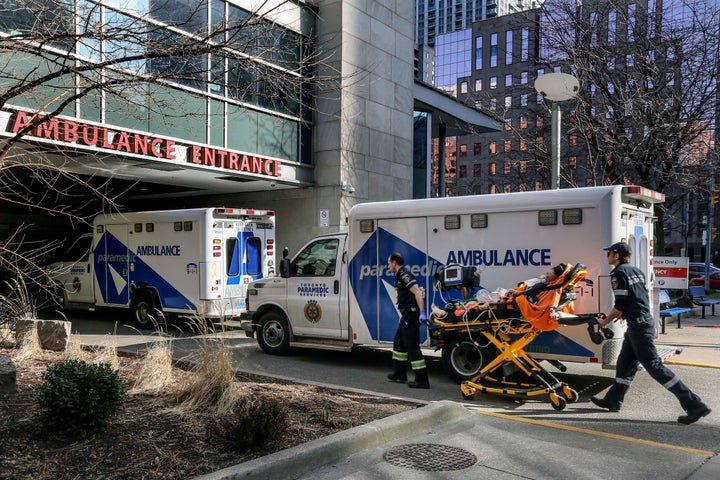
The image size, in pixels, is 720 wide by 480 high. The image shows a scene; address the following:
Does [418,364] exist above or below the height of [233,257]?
below

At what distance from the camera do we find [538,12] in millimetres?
16328

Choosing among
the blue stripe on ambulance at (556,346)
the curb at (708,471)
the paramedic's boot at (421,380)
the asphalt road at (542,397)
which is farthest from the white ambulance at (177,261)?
the curb at (708,471)

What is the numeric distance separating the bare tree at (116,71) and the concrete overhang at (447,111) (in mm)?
6961

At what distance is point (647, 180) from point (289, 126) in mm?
10483

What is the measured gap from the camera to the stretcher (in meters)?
6.80

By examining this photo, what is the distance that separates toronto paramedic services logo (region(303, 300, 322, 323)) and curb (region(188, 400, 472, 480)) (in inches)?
156

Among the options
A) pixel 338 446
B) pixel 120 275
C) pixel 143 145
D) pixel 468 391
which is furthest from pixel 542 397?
pixel 120 275

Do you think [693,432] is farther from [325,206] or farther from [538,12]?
[325,206]

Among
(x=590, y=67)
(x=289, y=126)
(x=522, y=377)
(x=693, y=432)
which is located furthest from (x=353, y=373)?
(x=289, y=126)

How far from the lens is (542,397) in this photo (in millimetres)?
7555

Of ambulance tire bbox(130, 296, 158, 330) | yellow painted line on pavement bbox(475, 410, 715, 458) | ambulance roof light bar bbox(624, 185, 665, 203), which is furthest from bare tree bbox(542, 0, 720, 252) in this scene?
ambulance tire bbox(130, 296, 158, 330)

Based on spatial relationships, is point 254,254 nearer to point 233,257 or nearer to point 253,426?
point 233,257

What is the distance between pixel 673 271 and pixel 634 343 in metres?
11.0

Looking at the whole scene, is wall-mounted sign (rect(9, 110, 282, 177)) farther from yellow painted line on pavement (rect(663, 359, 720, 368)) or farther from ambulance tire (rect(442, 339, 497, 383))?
yellow painted line on pavement (rect(663, 359, 720, 368))
